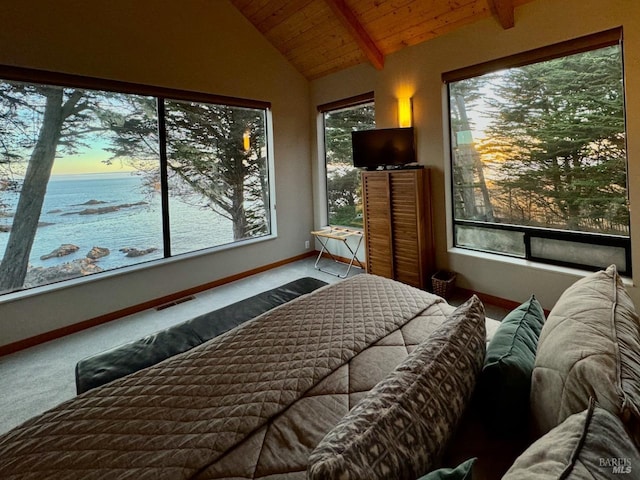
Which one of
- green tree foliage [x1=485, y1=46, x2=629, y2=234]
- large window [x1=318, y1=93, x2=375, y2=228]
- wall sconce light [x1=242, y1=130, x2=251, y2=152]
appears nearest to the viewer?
green tree foliage [x1=485, y1=46, x2=629, y2=234]

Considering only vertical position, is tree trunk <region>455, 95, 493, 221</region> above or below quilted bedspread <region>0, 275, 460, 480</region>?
above

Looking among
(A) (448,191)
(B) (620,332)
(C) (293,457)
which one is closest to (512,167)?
(A) (448,191)

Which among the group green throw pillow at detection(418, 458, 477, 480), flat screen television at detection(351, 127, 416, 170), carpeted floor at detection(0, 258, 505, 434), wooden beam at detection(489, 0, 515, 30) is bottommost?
carpeted floor at detection(0, 258, 505, 434)

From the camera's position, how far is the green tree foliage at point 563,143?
2836 millimetres

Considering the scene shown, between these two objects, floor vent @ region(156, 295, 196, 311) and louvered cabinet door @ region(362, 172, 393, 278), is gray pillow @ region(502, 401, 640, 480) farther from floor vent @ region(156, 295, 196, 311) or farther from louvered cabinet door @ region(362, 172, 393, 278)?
floor vent @ region(156, 295, 196, 311)

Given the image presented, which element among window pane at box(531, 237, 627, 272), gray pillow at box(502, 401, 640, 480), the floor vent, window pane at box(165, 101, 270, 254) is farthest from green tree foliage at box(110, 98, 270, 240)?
gray pillow at box(502, 401, 640, 480)

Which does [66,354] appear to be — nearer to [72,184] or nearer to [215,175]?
[72,184]

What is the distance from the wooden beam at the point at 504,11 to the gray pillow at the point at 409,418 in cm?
314

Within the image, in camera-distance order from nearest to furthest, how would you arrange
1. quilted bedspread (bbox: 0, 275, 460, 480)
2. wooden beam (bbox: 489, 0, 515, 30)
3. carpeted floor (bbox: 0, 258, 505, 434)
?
quilted bedspread (bbox: 0, 275, 460, 480) → carpeted floor (bbox: 0, 258, 505, 434) → wooden beam (bbox: 489, 0, 515, 30)

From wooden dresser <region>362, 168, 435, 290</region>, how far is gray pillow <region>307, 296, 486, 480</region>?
2780 millimetres

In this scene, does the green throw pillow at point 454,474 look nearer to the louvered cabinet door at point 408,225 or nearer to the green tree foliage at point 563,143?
the green tree foliage at point 563,143

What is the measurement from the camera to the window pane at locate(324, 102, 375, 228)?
5.05m

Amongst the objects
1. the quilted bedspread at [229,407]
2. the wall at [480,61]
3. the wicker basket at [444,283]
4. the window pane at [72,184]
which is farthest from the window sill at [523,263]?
the window pane at [72,184]

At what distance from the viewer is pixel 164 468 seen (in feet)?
3.03
